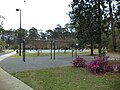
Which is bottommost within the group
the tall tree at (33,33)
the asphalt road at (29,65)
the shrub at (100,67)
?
the asphalt road at (29,65)

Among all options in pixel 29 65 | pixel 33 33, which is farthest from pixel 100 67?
pixel 33 33

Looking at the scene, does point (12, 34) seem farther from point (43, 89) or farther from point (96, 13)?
point (43, 89)

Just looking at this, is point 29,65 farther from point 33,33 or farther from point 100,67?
point 33,33

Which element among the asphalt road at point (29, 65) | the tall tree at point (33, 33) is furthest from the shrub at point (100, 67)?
the tall tree at point (33, 33)

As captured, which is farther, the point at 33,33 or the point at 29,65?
the point at 33,33

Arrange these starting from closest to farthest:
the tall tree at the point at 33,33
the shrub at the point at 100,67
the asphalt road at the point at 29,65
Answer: the shrub at the point at 100,67 < the asphalt road at the point at 29,65 < the tall tree at the point at 33,33

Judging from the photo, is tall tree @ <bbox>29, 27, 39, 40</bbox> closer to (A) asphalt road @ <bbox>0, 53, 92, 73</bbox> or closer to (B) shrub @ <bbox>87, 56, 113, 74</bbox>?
(A) asphalt road @ <bbox>0, 53, 92, 73</bbox>

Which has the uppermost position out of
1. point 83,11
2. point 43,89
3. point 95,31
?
point 83,11

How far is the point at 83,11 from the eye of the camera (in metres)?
32.1

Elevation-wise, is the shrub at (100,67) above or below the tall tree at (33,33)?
below

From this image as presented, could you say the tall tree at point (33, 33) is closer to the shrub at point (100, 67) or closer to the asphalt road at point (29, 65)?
the asphalt road at point (29, 65)

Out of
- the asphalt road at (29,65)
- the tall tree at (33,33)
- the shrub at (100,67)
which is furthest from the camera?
the tall tree at (33,33)

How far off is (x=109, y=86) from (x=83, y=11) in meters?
22.1

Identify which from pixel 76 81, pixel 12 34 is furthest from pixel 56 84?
pixel 12 34
